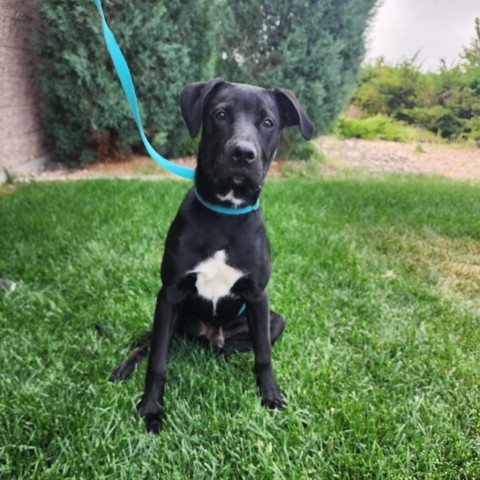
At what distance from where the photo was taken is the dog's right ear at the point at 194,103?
214cm

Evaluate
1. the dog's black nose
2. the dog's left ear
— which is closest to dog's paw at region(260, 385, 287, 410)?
the dog's black nose

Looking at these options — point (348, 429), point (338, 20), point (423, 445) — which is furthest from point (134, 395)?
point (338, 20)

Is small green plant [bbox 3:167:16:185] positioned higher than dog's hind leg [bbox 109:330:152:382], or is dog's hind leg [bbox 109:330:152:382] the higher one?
dog's hind leg [bbox 109:330:152:382]

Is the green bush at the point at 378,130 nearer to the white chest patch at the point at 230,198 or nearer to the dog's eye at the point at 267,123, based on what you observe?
the dog's eye at the point at 267,123

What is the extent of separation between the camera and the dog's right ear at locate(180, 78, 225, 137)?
2145mm

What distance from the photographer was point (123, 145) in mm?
7402

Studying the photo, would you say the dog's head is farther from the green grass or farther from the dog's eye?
the green grass

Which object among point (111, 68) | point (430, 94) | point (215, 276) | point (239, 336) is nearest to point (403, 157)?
point (430, 94)

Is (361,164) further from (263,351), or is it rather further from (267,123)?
(263,351)

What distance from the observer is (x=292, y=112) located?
2.35 metres

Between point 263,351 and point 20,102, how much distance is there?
5.97 m

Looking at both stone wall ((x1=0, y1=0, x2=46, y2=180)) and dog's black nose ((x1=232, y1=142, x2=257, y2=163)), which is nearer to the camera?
dog's black nose ((x1=232, y1=142, x2=257, y2=163))

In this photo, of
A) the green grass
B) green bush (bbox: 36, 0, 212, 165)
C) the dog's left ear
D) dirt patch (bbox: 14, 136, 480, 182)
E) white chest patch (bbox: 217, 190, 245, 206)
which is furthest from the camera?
dirt patch (bbox: 14, 136, 480, 182)

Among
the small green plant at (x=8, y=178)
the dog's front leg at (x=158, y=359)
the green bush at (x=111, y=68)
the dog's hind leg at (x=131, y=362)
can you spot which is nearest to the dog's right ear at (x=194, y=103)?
the dog's front leg at (x=158, y=359)
